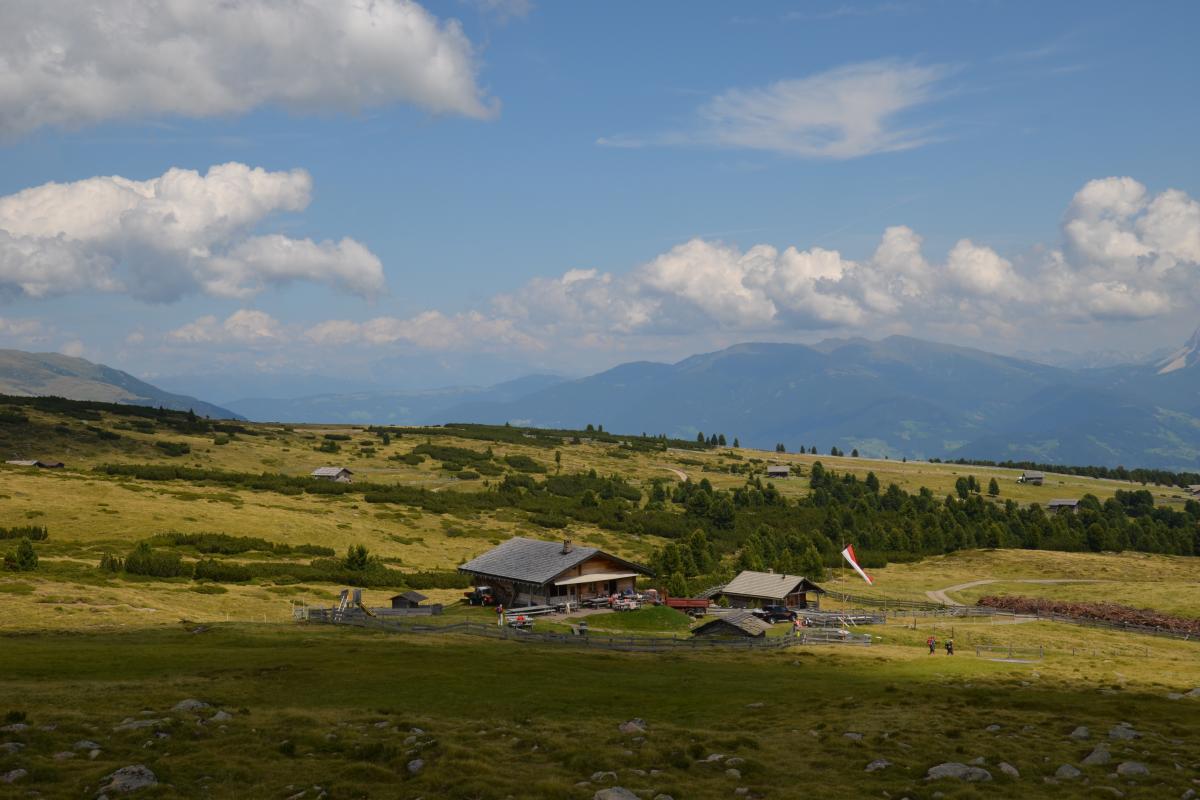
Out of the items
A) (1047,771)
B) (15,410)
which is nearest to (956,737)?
(1047,771)

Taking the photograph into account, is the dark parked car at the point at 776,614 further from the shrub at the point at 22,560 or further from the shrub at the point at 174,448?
the shrub at the point at 174,448

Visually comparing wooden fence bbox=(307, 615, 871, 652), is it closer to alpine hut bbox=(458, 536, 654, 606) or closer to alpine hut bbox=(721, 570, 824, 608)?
alpine hut bbox=(458, 536, 654, 606)

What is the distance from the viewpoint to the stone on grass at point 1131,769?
74.6ft

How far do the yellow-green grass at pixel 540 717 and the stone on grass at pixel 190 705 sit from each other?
1.23 feet

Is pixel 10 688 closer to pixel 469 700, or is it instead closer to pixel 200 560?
pixel 469 700

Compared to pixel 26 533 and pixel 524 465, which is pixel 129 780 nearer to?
pixel 26 533

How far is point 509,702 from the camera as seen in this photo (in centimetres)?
3403

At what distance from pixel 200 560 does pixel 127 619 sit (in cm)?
2954

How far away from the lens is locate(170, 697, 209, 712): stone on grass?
89.9ft

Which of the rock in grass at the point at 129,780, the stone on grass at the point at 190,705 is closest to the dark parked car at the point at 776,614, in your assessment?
the stone on grass at the point at 190,705

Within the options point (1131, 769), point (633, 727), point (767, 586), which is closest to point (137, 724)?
point (633, 727)

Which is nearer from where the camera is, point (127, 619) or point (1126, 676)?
point (1126, 676)

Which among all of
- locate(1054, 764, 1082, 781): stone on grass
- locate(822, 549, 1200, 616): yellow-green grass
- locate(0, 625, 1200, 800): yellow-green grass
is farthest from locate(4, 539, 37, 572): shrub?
locate(822, 549, 1200, 616): yellow-green grass

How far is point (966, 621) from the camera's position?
268ft
